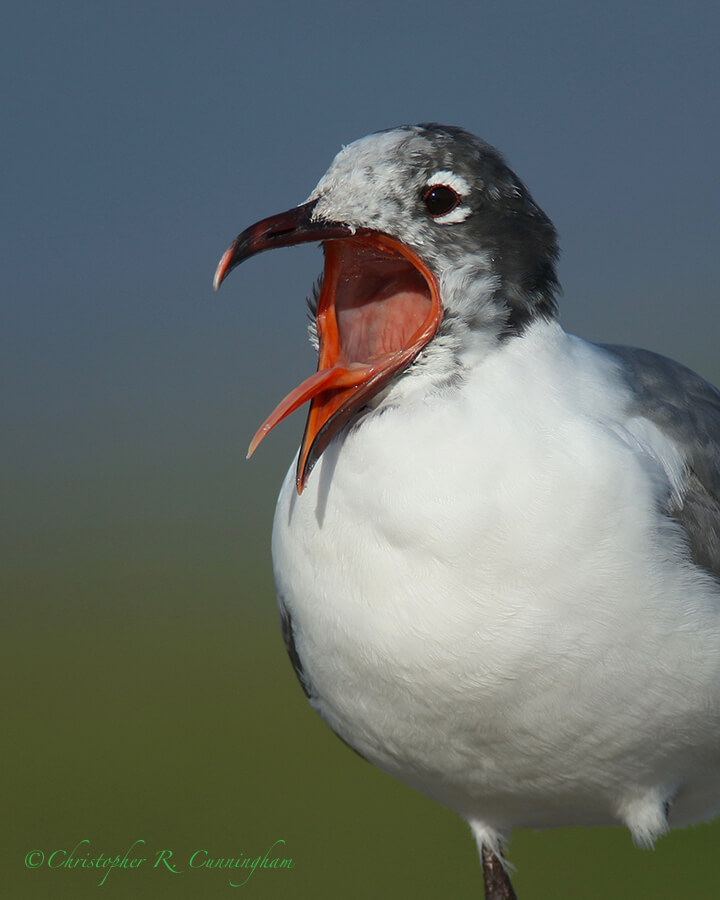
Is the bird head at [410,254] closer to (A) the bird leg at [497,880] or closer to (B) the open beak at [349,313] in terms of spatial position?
(B) the open beak at [349,313]

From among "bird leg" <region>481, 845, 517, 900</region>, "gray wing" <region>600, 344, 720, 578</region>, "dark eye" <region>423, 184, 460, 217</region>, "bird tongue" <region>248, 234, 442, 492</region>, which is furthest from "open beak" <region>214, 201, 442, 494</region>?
"bird leg" <region>481, 845, 517, 900</region>

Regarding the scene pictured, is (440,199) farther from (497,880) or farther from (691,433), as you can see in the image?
(497,880)

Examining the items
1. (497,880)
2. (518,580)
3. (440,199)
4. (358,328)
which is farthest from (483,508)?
(497,880)

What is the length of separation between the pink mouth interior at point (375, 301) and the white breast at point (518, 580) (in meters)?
0.21

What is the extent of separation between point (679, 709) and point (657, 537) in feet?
1.26

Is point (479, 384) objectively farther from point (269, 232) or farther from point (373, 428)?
point (269, 232)

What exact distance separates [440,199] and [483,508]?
26.5 inches

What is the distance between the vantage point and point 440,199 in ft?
7.78

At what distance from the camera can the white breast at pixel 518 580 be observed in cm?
222

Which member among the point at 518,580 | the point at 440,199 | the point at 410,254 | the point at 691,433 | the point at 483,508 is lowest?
the point at 518,580

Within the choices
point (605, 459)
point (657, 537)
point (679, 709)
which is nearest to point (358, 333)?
point (605, 459)

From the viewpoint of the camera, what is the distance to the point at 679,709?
7.77 ft

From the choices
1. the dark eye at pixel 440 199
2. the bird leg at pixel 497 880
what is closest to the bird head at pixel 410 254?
the dark eye at pixel 440 199

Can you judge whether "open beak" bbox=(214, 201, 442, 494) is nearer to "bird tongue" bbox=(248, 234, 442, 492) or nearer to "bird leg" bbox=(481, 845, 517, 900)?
"bird tongue" bbox=(248, 234, 442, 492)
